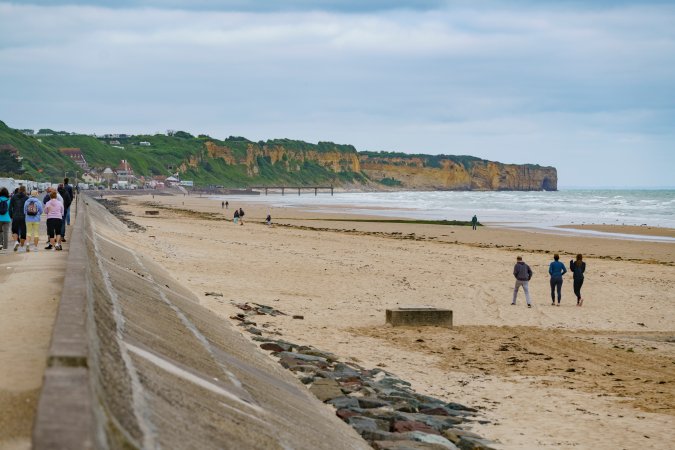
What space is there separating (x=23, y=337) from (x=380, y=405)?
396 centimetres

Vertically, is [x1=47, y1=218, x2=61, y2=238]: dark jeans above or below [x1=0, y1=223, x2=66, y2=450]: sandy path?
above

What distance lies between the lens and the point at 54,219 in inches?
725

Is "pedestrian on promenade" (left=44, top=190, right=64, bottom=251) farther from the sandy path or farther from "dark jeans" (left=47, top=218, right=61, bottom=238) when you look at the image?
the sandy path

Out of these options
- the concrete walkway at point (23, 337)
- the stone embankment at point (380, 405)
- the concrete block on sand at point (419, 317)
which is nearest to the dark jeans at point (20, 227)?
the concrete walkway at point (23, 337)

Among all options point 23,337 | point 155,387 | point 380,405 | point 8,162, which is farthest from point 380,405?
point 8,162

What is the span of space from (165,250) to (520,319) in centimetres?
1360

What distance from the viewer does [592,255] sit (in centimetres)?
3694

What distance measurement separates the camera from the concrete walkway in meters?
4.47

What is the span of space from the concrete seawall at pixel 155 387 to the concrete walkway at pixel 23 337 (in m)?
0.54

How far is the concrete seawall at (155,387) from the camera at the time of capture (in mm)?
3154

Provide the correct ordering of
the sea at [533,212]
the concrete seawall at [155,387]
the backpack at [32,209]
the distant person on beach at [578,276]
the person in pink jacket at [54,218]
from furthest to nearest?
1. the sea at [533,212]
2. the distant person on beach at [578,276]
3. the backpack at [32,209]
4. the person in pink jacket at [54,218]
5. the concrete seawall at [155,387]

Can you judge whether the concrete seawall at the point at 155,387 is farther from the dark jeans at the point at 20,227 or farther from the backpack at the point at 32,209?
the dark jeans at the point at 20,227

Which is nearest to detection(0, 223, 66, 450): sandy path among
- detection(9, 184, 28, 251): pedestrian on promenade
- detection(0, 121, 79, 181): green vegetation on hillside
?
detection(9, 184, 28, 251): pedestrian on promenade

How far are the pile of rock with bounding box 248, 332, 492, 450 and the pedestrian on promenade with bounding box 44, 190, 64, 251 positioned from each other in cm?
829
